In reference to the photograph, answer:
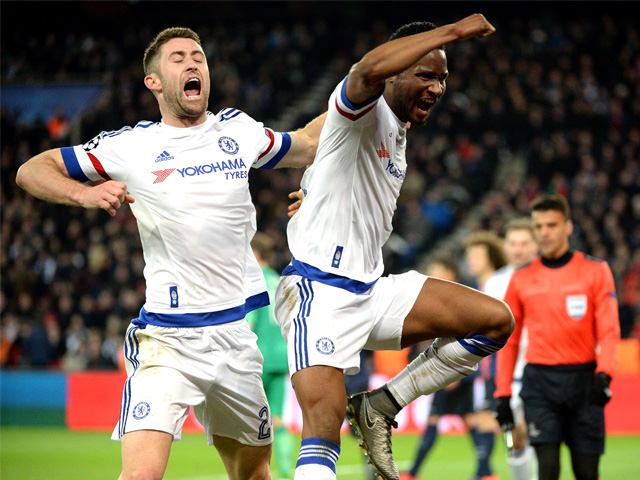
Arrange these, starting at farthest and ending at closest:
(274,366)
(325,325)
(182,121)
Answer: (274,366), (182,121), (325,325)

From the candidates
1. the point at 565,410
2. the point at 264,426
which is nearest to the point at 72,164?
the point at 264,426

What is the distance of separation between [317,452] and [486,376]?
471 cm

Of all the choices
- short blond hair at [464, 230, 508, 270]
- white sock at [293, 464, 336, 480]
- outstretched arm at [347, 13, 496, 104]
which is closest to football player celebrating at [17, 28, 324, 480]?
white sock at [293, 464, 336, 480]

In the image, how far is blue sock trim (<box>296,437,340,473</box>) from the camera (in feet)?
13.2

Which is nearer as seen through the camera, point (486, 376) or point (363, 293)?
point (363, 293)

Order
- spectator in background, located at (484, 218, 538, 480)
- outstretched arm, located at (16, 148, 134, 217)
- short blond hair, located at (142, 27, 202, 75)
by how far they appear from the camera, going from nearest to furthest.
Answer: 1. outstretched arm, located at (16, 148, 134, 217)
2. short blond hair, located at (142, 27, 202, 75)
3. spectator in background, located at (484, 218, 538, 480)

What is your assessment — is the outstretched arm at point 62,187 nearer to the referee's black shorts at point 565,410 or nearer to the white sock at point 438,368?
the white sock at point 438,368

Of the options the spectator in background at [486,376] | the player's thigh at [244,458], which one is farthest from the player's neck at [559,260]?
the player's thigh at [244,458]

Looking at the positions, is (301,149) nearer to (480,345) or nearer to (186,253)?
(186,253)

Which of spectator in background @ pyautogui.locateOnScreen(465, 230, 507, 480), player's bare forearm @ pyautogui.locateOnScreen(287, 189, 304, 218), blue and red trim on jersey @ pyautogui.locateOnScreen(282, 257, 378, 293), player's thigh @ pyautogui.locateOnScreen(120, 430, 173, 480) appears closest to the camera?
player's thigh @ pyautogui.locateOnScreen(120, 430, 173, 480)

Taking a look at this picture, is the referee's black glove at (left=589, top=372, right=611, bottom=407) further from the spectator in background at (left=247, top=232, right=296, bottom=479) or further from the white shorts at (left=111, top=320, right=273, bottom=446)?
the spectator in background at (left=247, top=232, right=296, bottom=479)

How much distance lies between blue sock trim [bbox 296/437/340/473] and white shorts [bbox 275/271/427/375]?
1.19ft

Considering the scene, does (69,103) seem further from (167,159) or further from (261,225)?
(167,159)

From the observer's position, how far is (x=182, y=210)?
441cm
